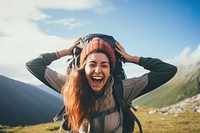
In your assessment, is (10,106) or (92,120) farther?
(10,106)

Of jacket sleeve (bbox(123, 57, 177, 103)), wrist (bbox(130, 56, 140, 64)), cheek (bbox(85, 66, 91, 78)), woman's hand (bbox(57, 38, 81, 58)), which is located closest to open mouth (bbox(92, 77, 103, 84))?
cheek (bbox(85, 66, 91, 78))

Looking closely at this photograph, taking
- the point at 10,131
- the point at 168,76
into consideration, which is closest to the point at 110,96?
the point at 168,76

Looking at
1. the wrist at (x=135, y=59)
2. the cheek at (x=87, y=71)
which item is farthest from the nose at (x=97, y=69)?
the wrist at (x=135, y=59)

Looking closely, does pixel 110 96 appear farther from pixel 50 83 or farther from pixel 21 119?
pixel 21 119

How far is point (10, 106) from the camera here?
16838 centimetres

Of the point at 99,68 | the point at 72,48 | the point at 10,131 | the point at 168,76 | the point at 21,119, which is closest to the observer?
the point at 99,68

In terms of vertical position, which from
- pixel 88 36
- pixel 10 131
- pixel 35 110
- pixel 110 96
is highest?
pixel 88 36

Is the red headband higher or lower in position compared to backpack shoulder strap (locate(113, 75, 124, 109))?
higher

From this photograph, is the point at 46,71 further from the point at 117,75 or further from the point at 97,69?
the point at 117,75

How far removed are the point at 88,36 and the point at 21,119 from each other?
537 feet

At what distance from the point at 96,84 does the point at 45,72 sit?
1024 mm

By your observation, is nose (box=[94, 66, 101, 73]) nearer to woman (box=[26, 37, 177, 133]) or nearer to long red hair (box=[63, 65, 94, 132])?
woman (box=[26, 37, 177, 133])

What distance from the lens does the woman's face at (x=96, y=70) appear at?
4844 millimetres

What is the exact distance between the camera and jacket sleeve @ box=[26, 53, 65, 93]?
17.1ft
